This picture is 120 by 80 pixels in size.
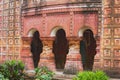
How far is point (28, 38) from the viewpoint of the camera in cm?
1720

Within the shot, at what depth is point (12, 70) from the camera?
39.4 feet

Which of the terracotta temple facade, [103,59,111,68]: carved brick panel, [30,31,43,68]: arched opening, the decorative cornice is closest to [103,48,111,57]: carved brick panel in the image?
the terracotta temple facade

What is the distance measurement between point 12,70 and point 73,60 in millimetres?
3519

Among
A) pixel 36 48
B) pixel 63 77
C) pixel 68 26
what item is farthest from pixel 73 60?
pixel 36 48

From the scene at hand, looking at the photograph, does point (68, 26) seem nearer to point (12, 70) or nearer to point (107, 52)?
point (107, 52)

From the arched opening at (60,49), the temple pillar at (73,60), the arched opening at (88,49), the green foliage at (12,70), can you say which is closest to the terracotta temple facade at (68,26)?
the temple pillar at (73,60)

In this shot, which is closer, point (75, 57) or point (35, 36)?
point (75, 57)

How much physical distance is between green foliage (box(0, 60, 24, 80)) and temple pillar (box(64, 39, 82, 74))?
2754 mm

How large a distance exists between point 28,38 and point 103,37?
455 centimetres

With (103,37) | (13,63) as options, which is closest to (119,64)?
(103,37)

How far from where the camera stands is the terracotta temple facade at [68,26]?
13.9 m

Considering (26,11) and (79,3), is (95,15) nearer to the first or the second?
(79,3)

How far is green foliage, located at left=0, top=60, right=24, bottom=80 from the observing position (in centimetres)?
1155

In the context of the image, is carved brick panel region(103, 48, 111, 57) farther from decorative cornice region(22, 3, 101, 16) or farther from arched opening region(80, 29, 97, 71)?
arched opening region(80, 29, 97, 71)
